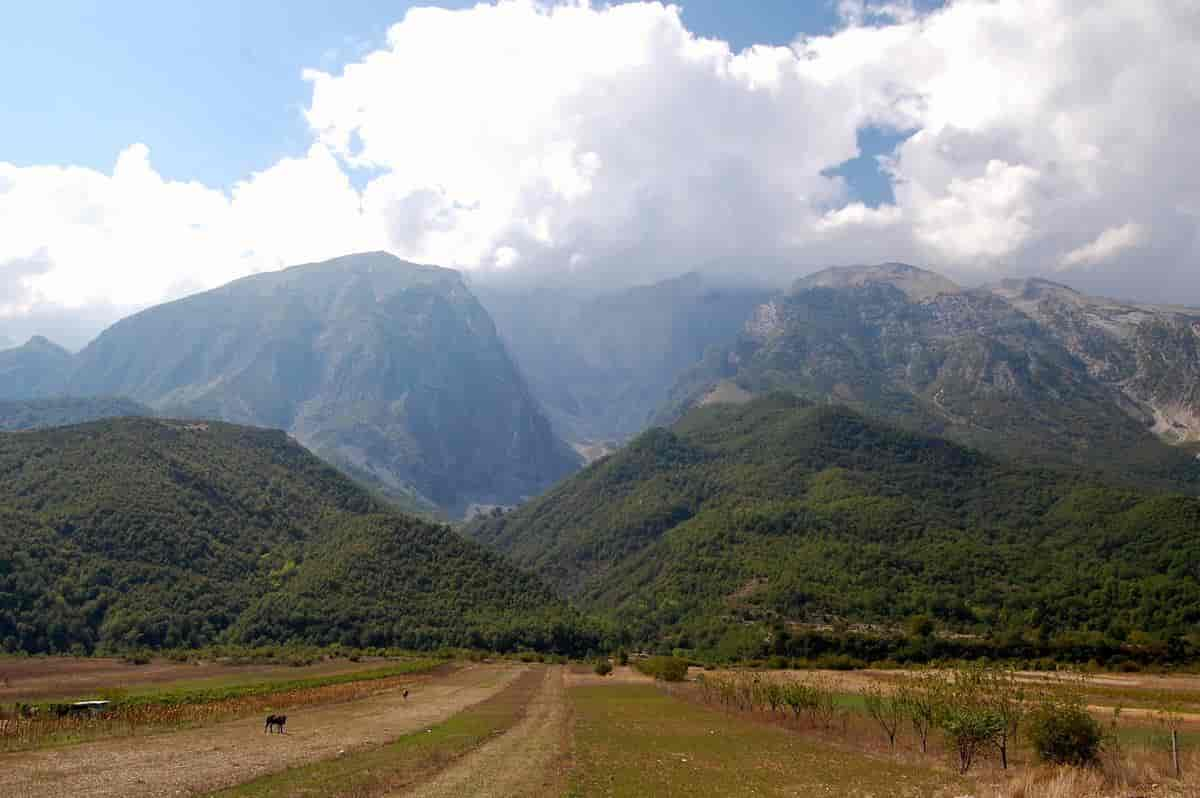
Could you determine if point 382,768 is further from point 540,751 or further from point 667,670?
point 667,670

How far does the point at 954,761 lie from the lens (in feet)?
139

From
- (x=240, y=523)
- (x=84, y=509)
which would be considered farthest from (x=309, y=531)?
(x=84, y=509)

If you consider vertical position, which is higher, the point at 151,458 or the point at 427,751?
the point at 151,458

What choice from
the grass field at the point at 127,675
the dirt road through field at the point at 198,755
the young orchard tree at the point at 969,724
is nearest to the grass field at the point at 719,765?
the young orchard tree at the point at 969,724

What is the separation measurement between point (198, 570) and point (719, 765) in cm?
14578

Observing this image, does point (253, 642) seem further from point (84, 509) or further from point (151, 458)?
point (151, 458)

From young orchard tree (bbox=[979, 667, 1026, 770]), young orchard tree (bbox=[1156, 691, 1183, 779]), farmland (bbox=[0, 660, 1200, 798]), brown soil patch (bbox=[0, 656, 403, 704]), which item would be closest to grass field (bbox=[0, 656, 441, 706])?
brown soil patch (bbox=[0, 656, 403, 704])

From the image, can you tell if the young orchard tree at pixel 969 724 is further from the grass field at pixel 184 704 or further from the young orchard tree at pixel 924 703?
the grass field at pixel 184 704

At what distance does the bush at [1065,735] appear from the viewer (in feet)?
115

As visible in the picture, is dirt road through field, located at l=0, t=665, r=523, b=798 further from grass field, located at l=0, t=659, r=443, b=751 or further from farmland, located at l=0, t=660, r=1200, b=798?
grass field, located at l=0, t=659, r=443, b=751

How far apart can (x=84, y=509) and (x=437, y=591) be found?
237 feet

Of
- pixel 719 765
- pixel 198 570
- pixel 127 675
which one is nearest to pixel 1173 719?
pixel 719 765

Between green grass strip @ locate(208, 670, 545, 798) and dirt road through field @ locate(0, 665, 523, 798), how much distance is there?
1345 mm

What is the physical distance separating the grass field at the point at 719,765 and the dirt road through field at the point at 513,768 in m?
1.25
